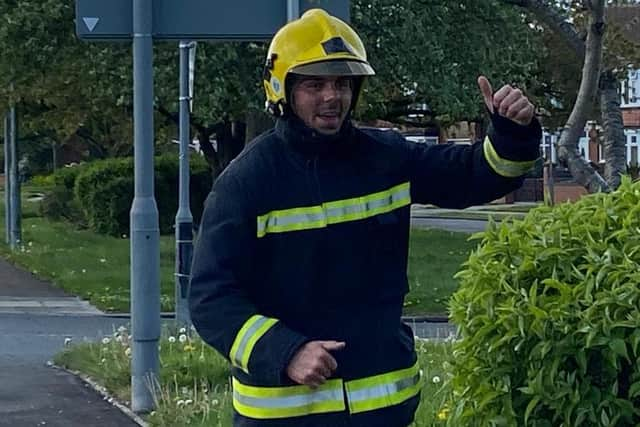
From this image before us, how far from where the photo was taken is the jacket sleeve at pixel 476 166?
143 inches

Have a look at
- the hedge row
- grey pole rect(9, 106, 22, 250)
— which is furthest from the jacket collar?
the hedge row

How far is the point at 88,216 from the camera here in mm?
29172

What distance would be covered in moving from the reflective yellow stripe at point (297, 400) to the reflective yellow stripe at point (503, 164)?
2.28 feet

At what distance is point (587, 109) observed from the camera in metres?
6.27

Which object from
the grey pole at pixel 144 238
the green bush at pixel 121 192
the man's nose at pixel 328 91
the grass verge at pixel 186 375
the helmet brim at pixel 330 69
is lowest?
the green bush at pixel 121 192

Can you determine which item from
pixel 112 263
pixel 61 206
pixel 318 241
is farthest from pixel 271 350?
pixel 61 206

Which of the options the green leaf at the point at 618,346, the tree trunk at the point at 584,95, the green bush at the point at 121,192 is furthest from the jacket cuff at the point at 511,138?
the green bush at the point at 121,192

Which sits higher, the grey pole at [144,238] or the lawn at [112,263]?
the grey pole at [144,238]

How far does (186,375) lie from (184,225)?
11.9 ft

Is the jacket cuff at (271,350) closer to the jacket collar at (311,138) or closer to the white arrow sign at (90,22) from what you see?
the jacket collar at (311,138)

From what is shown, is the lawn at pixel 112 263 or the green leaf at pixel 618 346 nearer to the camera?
the green leaf at pixel 618 346

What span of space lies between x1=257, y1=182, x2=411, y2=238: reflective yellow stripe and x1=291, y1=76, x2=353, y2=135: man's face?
7.5 inches

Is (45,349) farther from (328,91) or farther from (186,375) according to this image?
(328,91)

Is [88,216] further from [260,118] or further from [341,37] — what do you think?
[341,37]
